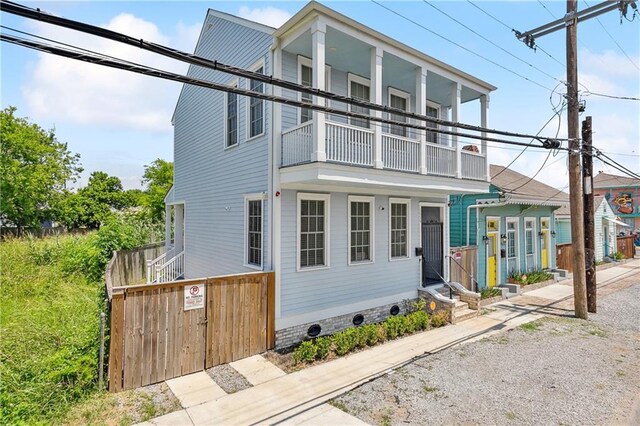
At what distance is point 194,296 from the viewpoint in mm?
6516

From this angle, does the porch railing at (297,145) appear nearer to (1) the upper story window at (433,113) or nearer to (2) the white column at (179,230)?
(1) the upper story window at (433,113)

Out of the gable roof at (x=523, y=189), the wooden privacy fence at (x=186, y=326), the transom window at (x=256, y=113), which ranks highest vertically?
the transom window at (x=256, y=113)

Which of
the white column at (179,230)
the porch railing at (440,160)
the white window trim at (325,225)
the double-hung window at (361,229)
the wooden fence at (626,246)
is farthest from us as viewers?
the wooden fence at (626,246)

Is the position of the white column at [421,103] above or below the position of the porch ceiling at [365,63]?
below

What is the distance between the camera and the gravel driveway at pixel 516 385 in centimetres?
501

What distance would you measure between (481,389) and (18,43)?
753 centimetres

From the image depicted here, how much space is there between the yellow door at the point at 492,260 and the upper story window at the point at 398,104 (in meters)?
6.00

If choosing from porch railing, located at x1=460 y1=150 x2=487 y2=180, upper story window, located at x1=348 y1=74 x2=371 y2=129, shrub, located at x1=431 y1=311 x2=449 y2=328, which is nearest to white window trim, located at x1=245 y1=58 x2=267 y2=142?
upper story window, located at x1=348 y1=74 x2=371 y2=129

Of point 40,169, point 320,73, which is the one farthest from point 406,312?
point 40,169

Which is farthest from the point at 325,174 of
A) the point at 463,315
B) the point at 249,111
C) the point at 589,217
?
the point at 589,217

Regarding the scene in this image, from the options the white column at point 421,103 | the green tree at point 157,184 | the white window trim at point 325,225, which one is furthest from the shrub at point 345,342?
the green tree at point 157,184

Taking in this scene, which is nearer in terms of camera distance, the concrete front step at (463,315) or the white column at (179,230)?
the concrete front step at (463,315)

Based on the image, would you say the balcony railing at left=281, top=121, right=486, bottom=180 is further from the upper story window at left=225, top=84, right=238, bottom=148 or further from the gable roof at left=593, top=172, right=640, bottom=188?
the gable roof at left=593, top=172, right=640, bottom=188

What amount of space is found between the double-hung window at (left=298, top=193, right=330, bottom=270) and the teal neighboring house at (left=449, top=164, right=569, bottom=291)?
7029mm
